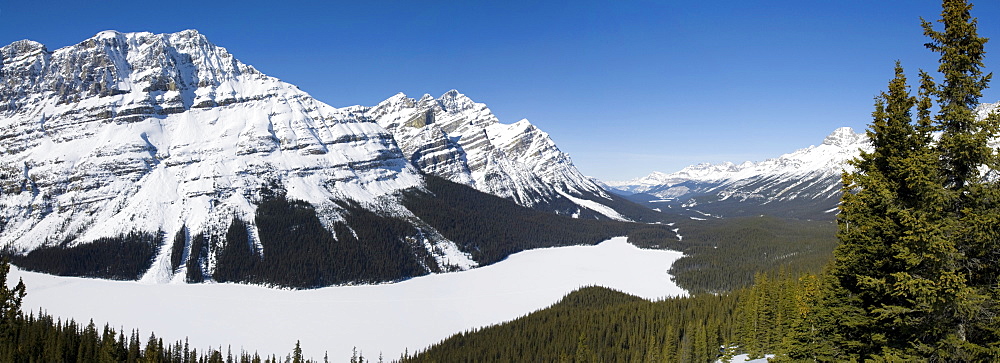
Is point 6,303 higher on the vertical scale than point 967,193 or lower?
lower

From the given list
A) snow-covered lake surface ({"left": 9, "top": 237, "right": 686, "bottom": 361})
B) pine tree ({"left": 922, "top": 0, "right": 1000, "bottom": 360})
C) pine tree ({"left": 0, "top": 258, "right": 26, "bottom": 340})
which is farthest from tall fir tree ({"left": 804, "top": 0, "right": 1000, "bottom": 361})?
snow-covered lake surface ({"left": 9, "top": 237, "right": 686, "bottom": 361})

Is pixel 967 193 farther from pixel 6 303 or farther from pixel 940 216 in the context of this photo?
pixel 6 303

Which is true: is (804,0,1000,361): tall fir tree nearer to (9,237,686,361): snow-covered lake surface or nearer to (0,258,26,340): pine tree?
(0,258,26,340): pine tree

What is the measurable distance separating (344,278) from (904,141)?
16535cm

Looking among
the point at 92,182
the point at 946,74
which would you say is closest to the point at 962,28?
the point at 946,74

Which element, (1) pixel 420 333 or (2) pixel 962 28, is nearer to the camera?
(2) pixel 962 28

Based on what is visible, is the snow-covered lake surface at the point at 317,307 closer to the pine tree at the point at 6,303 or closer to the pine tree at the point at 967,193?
the pine tree at the point at 6,303

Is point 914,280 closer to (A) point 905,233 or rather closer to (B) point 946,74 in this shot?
(A) point 905,233

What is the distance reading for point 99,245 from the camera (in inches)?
6649

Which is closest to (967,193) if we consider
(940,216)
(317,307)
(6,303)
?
(940,216)

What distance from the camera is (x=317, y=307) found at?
131 m

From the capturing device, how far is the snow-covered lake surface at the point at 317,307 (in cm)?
10394

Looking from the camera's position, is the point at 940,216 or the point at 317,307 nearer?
the point at 940,216

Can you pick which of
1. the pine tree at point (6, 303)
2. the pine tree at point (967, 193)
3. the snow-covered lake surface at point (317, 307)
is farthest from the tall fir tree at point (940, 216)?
the snow-covered lake surface at point (317, 307)
